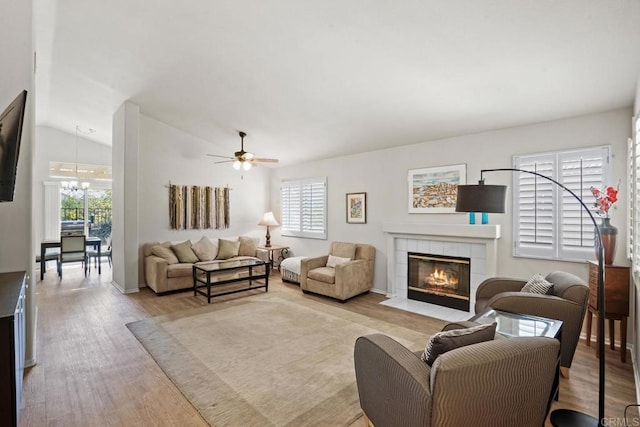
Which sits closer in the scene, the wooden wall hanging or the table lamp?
the wooden wall hanging

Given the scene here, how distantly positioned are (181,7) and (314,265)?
406cm

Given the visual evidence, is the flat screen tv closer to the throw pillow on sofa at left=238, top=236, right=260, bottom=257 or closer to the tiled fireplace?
the tiled fireplace

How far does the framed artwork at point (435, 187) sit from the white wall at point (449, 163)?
0.32 feet

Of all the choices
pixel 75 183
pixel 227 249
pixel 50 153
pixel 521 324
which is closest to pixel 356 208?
pixel 227 249

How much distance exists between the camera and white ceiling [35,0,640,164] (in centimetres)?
235

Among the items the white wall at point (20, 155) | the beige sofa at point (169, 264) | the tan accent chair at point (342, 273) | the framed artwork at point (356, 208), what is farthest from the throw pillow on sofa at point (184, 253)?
the framed artwork at point (356, 208)

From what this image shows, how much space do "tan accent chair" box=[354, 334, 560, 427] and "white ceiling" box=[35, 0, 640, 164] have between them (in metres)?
2.20

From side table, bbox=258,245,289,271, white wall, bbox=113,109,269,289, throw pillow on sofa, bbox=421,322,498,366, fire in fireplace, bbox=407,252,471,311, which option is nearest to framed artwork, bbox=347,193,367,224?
fire in fireplace, bbox=407,252,471,311

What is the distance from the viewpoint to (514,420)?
1570 millimetres

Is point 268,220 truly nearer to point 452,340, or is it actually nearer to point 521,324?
point 521,324

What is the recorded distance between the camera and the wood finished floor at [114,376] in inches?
87.9

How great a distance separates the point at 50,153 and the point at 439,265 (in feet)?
30.0

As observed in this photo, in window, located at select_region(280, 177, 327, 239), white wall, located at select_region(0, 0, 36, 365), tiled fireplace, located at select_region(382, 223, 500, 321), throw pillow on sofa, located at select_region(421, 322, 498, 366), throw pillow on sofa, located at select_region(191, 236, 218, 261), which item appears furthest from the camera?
window, located at select_region(280, 177, 327, 239)

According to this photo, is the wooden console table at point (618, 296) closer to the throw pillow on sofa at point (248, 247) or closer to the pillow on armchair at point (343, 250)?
the pillow on armchair at point (343, 250)
